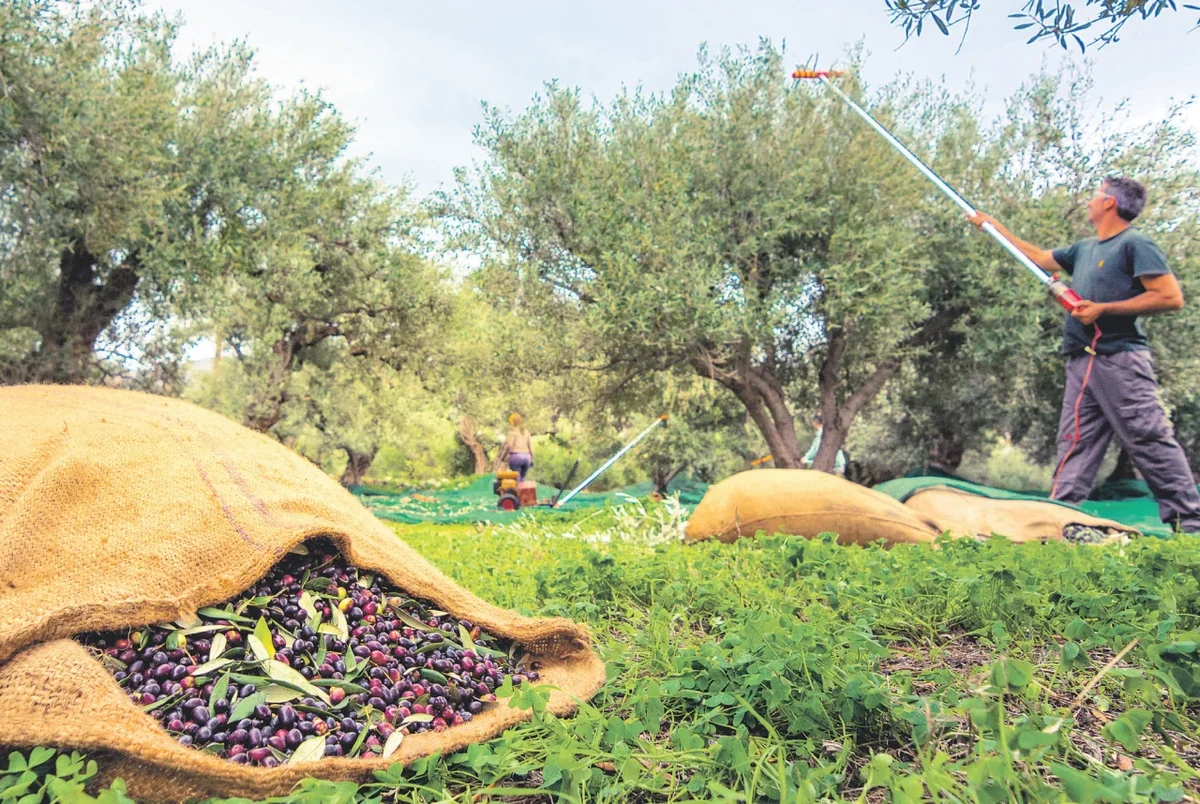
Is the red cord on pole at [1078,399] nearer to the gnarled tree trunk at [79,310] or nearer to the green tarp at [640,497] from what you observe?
the green tarp at [640,497]

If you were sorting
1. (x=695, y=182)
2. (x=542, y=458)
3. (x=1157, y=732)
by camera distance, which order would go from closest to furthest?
1. (x=1157, y=732)
2. (x=695, y=182)
3. (x=542, y=458)

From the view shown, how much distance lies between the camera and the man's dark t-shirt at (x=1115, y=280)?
17.4 ft

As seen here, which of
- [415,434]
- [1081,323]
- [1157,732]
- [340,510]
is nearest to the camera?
[1157,732]

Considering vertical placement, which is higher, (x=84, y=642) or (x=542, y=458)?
(x=84, y=642)

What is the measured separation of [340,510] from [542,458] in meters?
16.7

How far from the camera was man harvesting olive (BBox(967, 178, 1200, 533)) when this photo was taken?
5.29m

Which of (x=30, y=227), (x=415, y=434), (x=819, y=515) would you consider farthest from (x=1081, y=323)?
(x=415, y=434)

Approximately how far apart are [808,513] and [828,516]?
0.43 feet

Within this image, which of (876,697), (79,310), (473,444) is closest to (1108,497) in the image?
(876,697)

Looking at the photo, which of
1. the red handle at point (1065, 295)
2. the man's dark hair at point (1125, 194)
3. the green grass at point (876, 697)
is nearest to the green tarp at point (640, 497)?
the red handle at point (1065, 295)

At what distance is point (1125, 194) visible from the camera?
553cm

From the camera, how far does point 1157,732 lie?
148 cm

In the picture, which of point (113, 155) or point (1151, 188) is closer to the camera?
point (113, 155)

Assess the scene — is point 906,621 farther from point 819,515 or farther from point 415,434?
point 415,434
